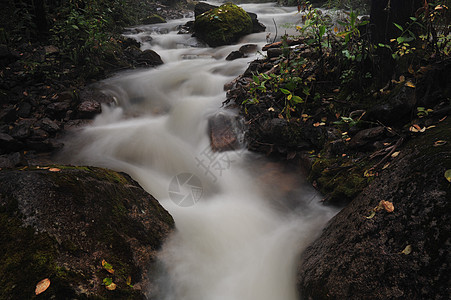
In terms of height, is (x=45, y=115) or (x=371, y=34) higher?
(x=371, y=34)

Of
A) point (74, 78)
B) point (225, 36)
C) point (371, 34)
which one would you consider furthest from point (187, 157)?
point (225, 36)

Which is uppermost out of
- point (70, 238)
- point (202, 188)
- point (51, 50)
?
point (51, 50)

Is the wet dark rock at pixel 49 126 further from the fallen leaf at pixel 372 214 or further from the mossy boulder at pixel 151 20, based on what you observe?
the mossy boulder at pixel 151 20

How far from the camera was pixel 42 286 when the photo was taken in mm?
1352

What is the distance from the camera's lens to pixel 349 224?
75.5 inches

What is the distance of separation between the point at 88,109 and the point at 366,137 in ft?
17.7

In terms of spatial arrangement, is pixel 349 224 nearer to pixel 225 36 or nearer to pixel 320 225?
pixel 320 225

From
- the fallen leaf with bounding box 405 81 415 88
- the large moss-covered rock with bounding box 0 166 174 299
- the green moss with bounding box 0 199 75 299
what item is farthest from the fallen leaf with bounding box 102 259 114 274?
the fallen leaf with bounding box 405 81 415 88

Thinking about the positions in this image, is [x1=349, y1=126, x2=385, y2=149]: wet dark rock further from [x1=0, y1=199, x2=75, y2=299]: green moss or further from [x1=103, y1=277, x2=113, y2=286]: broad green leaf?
[x1=0, y1=199, x2=75, y2=299]: green moss

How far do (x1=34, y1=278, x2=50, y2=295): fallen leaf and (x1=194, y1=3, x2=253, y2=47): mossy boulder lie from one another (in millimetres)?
10152

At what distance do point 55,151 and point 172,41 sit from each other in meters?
7.98

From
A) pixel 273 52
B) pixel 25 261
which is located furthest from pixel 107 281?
pixel 273 52

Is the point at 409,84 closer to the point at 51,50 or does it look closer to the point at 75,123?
the point at 75,123

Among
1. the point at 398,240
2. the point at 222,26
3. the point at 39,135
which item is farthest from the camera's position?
the point at 222,26
